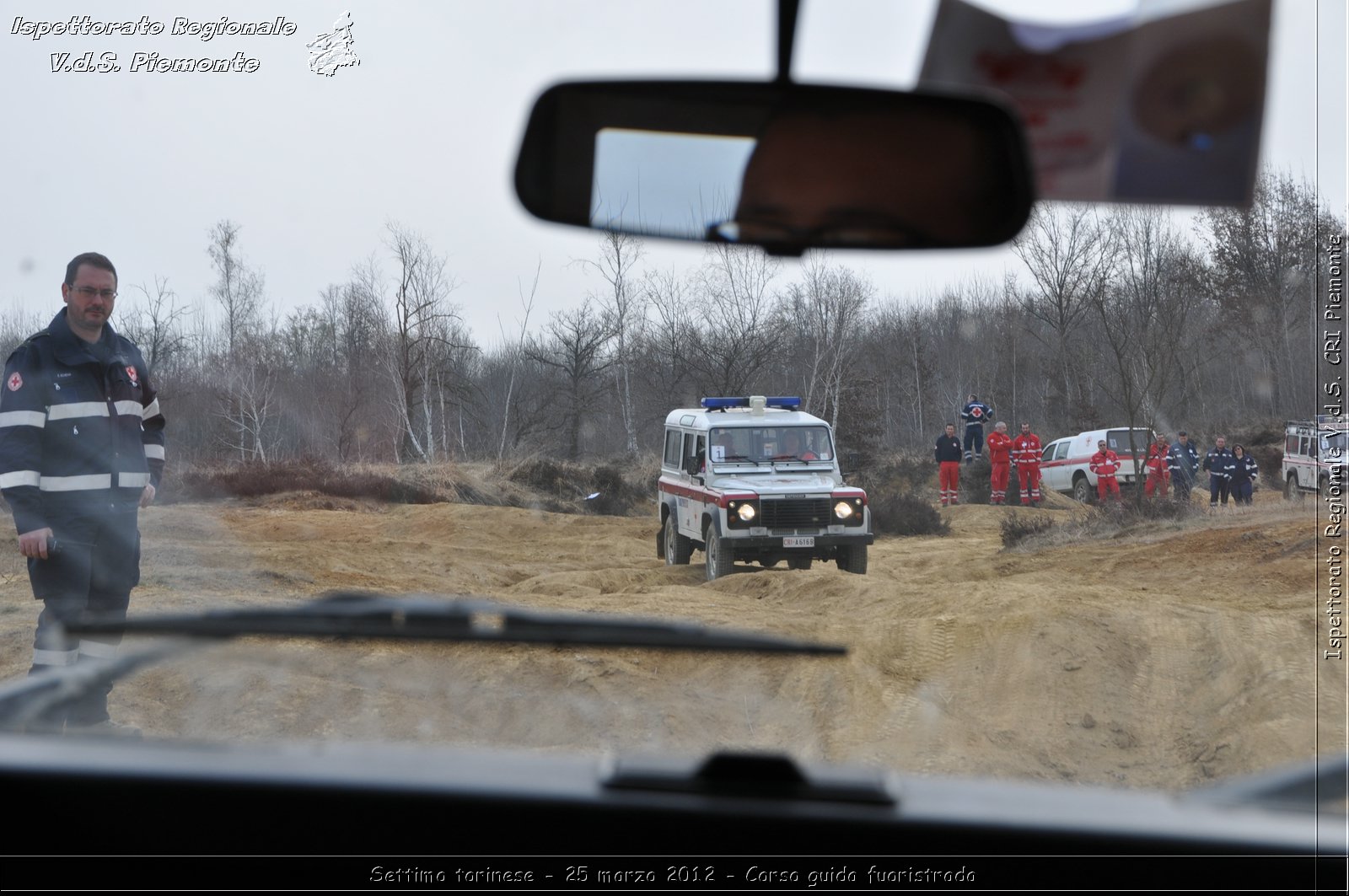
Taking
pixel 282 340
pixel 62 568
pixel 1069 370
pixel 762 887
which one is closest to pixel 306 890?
pixel 762 887

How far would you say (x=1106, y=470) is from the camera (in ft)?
77.6

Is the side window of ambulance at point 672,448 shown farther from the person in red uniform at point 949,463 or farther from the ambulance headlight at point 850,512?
the person in red uniform at point 949,463

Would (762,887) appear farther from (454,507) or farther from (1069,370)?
(1069,370)

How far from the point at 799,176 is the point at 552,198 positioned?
56 centimetres

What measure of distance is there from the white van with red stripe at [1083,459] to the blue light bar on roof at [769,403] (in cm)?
1174

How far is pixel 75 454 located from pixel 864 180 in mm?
3794

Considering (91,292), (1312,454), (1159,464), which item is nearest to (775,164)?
(91,292)

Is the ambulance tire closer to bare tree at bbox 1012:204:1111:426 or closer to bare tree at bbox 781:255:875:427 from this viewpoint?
bare tree at bbox 1012:204:1111:426

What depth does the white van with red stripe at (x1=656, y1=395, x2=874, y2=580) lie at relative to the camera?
12406mm

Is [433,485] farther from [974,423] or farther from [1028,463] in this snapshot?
[1028,463]

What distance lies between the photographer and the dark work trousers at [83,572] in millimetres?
4680

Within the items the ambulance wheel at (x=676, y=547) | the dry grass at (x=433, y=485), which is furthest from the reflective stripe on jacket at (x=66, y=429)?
the ambulance wheel at (x=676, y=547)

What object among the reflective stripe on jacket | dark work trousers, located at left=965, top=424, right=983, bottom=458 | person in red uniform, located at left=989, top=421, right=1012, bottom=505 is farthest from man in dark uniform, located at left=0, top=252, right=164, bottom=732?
dark work trousers, located at left=965, top=424, right=983, bottom=458

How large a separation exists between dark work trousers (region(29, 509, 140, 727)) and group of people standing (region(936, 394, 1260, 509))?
63.1 ft
